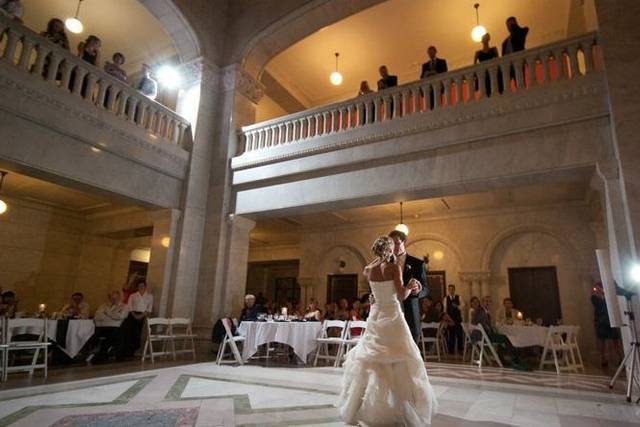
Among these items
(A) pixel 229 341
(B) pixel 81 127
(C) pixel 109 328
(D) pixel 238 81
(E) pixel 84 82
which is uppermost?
(D) pixel 238 81

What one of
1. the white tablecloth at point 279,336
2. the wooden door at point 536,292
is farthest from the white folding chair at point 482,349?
the white tablecloth at point 279,336

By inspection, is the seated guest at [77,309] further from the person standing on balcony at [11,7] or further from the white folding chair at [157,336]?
the person standing on balcony at [11,7]

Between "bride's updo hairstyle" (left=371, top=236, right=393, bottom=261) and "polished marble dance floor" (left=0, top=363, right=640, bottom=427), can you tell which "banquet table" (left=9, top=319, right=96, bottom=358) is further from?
"bride's updo hairstyle" (left=371, top=236, right=393, bottom=261)

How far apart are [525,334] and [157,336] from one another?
6279 millimetres

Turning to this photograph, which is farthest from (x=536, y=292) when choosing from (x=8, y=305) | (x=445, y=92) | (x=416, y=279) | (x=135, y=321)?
(x=8, y=305)

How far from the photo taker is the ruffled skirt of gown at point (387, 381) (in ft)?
9.35

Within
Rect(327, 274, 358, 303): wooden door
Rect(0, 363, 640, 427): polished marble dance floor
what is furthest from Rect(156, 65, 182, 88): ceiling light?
Rect(327, 274, 358, 303): wooden door

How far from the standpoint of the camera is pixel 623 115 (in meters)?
5.20

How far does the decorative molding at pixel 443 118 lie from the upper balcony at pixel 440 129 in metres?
0.01

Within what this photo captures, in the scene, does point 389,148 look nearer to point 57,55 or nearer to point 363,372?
point 363,372

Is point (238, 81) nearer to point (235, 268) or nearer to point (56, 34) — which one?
point (56, 34)

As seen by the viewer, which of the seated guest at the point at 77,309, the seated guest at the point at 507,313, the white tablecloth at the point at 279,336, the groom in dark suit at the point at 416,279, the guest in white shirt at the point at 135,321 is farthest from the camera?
the seated guest at the point at 507,313

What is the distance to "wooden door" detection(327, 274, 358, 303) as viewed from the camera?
12.0 m

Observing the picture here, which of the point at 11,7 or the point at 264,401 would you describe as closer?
the point at 264,401
